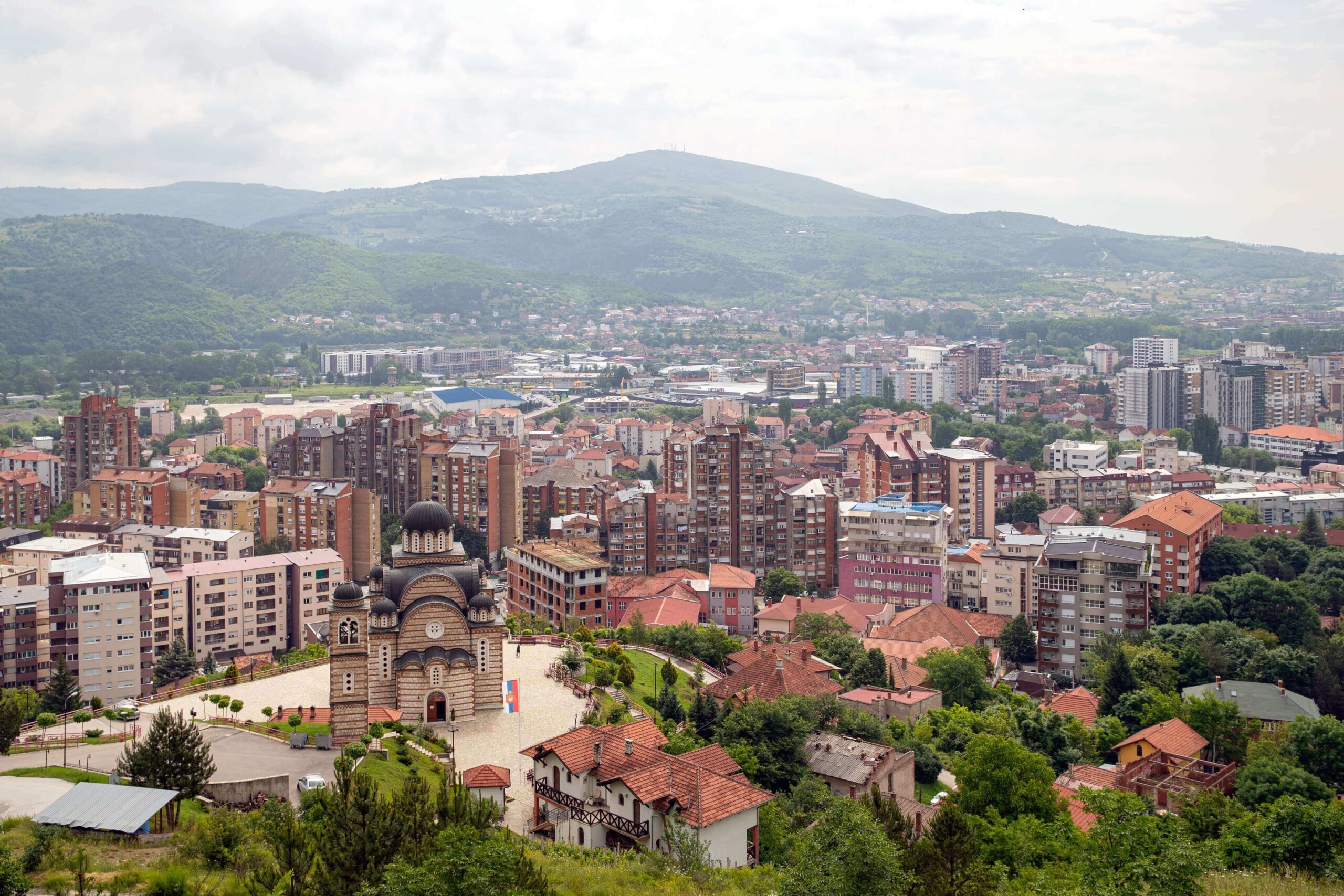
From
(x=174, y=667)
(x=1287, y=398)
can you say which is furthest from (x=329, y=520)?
(x=1287, y=398)

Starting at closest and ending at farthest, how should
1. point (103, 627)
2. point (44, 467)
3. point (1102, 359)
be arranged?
point (103, 627)
point (44, 467)
point (1102, 359)

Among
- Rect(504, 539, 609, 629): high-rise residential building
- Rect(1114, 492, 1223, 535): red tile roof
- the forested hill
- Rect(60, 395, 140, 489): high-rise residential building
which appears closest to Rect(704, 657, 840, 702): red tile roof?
Rect(504, 539, 609, 629): high-rise residential building

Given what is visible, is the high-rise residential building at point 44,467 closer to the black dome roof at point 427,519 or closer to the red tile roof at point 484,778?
the black dome roof at point 427,519

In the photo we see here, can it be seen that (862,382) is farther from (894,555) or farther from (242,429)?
(894,555)

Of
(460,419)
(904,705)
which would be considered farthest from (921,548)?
(460,419)

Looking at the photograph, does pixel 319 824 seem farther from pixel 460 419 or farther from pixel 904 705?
pixel 460 419

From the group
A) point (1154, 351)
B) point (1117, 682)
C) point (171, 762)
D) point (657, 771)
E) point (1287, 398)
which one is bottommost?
point (1117, 682)

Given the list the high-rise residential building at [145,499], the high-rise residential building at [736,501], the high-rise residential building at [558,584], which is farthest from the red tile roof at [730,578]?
the high-rise residential building at [145,499]
